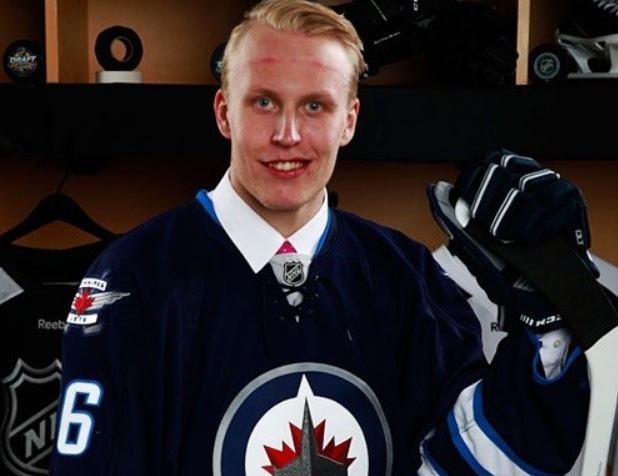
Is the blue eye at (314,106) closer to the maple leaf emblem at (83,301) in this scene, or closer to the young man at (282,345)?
the young man at (282,345)

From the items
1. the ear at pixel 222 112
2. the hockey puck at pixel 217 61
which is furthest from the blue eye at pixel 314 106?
the hockey puck at pixel 217 61

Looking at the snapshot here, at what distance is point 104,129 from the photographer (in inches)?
77.4

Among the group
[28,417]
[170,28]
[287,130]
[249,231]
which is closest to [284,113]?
[287,130]

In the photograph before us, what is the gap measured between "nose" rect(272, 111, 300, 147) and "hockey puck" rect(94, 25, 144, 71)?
2.52 feet

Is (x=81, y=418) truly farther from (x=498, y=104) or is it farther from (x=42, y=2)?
(x=42, y=2)

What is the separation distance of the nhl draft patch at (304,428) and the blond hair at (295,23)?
0.35 meters

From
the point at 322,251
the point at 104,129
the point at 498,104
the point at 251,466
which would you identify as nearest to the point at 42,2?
the point at 104,129

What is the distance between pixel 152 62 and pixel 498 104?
677 millimetres

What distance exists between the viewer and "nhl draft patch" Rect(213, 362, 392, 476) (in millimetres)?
1423

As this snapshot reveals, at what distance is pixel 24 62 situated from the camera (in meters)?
2.08

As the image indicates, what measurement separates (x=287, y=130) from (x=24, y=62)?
82 centimetres

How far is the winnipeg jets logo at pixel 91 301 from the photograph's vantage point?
54.4 inches

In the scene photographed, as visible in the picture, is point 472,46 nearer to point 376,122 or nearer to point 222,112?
point 376,122

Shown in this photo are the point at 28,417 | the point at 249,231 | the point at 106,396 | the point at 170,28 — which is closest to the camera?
the point at 106,396
